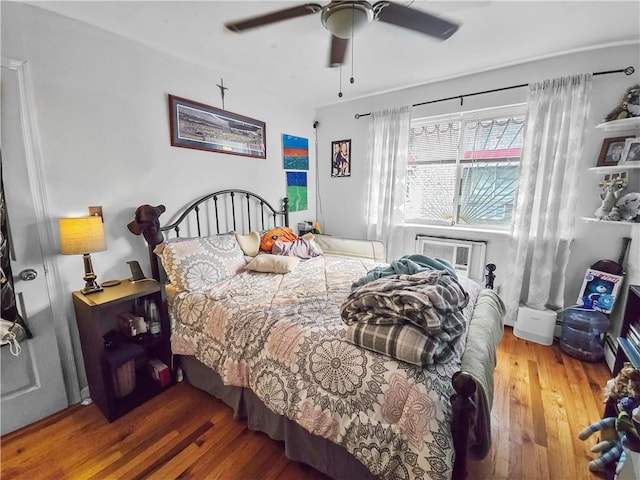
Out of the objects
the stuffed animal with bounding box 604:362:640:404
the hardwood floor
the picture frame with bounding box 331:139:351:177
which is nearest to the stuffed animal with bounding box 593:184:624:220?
the hardwood floor

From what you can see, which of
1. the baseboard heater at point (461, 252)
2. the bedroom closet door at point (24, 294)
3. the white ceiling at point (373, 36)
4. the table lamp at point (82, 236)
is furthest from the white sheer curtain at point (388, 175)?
the bedroom closet door at point (24, 294)

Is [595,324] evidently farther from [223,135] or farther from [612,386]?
[223,135]

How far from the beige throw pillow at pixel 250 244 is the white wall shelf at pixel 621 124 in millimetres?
3070

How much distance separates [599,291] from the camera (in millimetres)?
2316

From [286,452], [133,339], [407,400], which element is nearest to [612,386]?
[407,400]

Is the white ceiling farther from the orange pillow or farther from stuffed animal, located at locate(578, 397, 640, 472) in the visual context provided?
stuffed animal, located at locate(578, 397, 640, 472)

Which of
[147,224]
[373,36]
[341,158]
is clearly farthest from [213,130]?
[341,158]

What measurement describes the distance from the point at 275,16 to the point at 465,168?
249 cm

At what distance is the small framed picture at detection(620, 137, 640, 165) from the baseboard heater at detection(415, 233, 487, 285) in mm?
1204

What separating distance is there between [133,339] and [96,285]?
441mm

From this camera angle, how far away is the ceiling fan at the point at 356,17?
1.34 m

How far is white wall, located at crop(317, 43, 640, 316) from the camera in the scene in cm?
222

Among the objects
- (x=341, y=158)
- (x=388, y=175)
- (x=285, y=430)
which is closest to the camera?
(x=285, y=430)

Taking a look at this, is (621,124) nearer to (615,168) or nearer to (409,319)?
(615,168)
